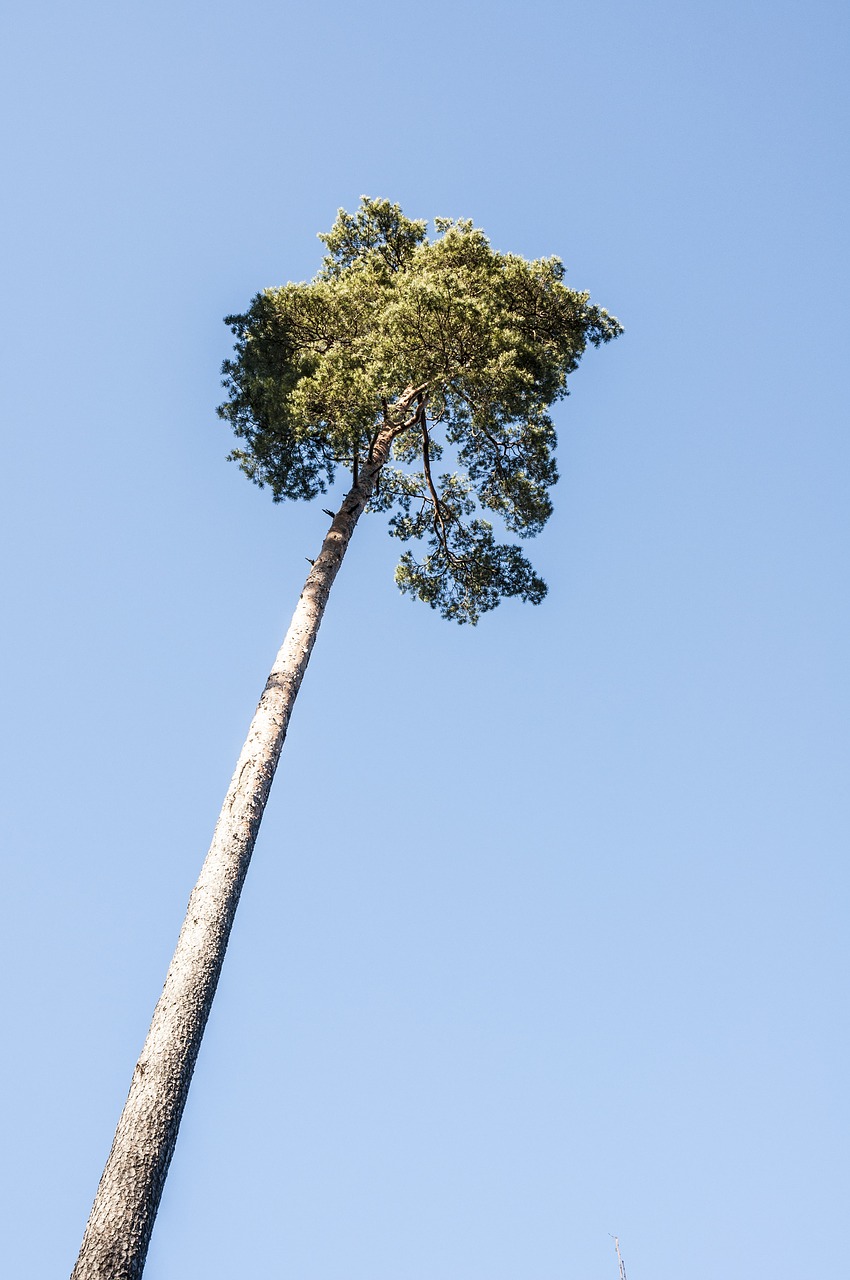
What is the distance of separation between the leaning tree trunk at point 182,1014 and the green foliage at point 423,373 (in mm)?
3921

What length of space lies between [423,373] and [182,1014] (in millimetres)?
8402

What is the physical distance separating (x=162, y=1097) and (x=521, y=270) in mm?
12115

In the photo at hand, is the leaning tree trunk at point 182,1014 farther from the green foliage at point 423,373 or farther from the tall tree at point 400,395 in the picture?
the green foliage at point 423,373

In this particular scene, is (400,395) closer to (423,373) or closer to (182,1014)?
(423,373)

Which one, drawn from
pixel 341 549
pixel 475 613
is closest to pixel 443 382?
pixel 341 549

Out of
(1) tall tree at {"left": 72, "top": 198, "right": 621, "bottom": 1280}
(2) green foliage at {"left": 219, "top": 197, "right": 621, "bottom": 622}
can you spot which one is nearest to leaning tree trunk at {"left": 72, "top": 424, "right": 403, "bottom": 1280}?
(1) tall tree at {"left": 72, "top": 198, "right": 621, "bottom": 1280}

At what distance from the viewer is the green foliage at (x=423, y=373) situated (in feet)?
36.8

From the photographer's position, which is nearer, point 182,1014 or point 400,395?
point 182,1014

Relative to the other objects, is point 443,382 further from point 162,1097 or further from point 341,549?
point 162,1097

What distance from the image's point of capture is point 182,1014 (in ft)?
20.1

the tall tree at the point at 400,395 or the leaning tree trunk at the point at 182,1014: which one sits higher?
the tall tree at the point at 400,395

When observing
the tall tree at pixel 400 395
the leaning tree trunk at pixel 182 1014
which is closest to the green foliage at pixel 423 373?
the tall tree at pixel 400 395

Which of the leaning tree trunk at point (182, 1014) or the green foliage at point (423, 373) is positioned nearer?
the leaning tree trunk at point (182, 1014)

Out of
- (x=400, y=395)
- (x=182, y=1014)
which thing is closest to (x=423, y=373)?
(x=400, y=395)
